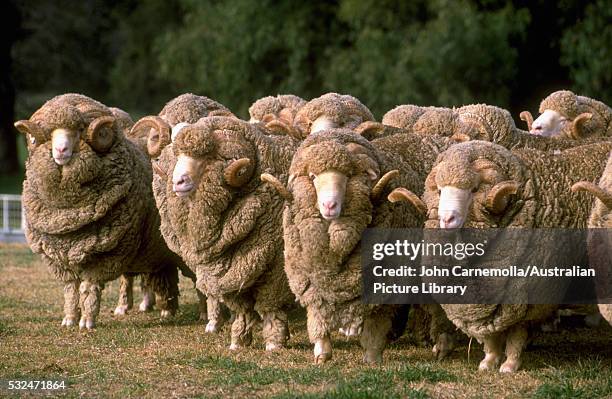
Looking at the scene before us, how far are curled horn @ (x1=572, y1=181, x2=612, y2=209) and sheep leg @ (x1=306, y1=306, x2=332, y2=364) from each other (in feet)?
7.98

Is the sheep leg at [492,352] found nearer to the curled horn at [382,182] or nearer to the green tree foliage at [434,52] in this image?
the curled horn at [382,182]

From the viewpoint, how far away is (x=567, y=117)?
12781 mm

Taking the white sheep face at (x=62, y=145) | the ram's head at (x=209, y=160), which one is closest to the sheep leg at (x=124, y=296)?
the white sheep face at (x=62, y=145)

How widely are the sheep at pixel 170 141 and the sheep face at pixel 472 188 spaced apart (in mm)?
2776

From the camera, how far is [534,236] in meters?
8.76

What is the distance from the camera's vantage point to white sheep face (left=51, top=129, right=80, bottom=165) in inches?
433

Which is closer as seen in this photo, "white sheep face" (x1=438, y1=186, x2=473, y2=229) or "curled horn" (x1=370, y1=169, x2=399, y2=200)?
"white sheep face" (x1=438, y1=186, x2=473, y2=229)

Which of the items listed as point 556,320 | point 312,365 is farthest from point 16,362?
point 556,320

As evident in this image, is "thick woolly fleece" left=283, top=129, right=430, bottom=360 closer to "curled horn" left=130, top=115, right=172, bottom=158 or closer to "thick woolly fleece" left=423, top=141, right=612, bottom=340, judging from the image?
"thick woolly fleece" left=423, top=141, right=612, bottom=340

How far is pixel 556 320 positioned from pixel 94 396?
5.13m

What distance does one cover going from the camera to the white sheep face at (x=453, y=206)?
28.2 feet

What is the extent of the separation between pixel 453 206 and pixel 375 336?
148 cm

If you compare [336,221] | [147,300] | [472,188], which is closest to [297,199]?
[336,221]

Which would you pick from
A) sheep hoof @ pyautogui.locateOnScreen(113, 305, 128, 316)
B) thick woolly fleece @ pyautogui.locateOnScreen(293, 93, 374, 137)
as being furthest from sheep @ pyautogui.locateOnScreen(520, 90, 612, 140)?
sheep hoof @ pyautogui.locateOnScreen(113, 305, 128, 316)
